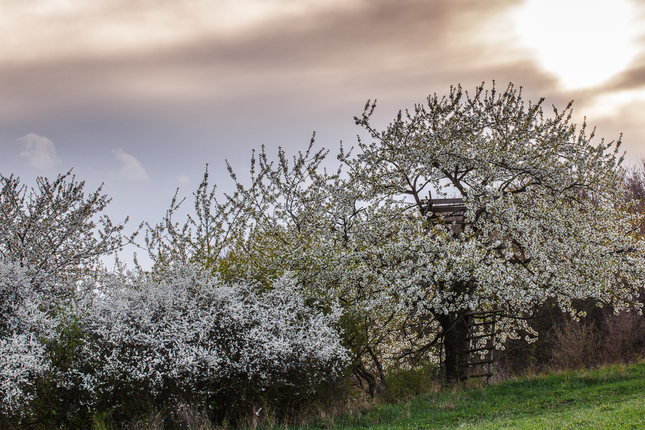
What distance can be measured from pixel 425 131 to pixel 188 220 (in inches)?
273

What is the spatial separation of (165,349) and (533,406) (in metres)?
6.84

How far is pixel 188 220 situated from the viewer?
1373cm

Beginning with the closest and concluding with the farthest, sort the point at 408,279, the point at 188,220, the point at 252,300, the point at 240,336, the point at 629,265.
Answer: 1. the point at 240,336
2. the point at 252,300
3. the point at 408,279
4. the point at 629,265
5. the point at 188,220

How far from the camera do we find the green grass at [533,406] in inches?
287

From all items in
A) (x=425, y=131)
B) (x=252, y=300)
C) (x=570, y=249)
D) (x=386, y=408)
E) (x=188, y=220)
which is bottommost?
(x=386, y=408)

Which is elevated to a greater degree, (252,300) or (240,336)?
(252,300)

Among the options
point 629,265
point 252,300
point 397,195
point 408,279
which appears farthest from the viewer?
point 397,195

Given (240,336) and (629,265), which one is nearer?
(240,336)

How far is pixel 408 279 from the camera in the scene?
33.1 ft

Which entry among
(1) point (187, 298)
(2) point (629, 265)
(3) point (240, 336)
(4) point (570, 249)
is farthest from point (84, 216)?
(2) point (629, 265)

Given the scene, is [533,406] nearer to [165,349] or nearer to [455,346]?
[455,346]

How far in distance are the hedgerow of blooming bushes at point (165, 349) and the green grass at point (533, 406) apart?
1.37 m

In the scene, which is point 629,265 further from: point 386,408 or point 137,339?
point 137,339

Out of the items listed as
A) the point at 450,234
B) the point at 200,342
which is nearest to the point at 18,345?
the point at 200,342
